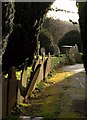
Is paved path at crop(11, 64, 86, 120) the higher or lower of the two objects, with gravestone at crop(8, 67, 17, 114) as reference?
lower

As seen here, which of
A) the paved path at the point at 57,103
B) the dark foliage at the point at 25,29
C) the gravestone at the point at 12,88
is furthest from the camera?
the dark foliage at the point at 25,29

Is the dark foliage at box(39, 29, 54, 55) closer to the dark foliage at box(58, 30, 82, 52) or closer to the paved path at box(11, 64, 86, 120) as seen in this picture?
the dark foliage at box(58, 30, 82, 52)

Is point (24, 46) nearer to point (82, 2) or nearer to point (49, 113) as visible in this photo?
point (82, 2)

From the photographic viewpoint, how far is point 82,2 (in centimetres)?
762

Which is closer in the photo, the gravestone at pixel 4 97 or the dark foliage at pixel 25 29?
the gravestone at pixel 4 97

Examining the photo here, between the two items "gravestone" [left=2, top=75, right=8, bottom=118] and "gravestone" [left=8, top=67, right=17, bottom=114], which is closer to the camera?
"gravestone" [left=2, top=75, right=8, bottom=118]

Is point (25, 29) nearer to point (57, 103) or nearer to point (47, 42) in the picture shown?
point (57, 103)

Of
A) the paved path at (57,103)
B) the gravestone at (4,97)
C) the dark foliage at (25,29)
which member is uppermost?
the dark foliage at (25,29)

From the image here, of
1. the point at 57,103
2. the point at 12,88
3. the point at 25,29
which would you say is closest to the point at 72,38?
the point at 25,29

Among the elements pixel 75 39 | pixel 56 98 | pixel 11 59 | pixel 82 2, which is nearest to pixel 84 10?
pixel 82 2

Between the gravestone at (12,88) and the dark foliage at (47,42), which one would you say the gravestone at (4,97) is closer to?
the gravestone at (12,88)

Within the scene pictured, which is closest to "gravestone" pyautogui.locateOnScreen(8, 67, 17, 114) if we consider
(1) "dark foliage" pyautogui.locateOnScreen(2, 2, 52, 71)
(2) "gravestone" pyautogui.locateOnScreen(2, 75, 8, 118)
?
(2) "gravestone" pyautogui.locateOnScreen(2, 75, 8, 118)

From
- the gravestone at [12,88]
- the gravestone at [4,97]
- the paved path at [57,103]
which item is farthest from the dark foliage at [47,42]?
the gravestone at [4,97]

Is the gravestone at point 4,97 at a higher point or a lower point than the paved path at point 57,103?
higher
